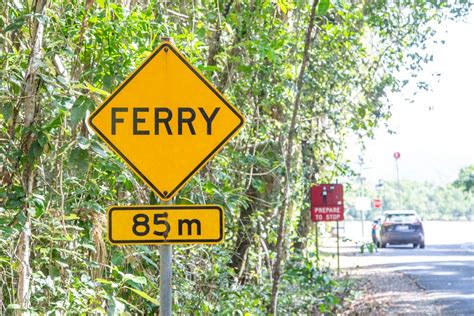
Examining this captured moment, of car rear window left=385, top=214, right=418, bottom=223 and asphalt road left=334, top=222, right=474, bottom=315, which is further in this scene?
car rear window left=385, top=214, right=418, bottom=223

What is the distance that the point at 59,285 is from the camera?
691 centimetres

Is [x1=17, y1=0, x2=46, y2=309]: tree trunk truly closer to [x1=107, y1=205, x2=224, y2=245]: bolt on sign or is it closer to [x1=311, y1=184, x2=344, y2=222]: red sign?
[x1=107, y1=205, x2=224, y2=245]: bolt on sign

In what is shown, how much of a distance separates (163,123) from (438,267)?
2137 cm

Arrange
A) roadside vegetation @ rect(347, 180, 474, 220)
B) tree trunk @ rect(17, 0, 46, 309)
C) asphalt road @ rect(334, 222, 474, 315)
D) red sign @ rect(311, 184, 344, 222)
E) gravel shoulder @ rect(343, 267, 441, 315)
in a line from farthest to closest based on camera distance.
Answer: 1. roadside vegetation @ rect(347, 180, 474, 220)
2. asphalt road @ rect(334, 222, 474, 315)
3. gravel shoulder @ rect(343, 267, 441, 315)
4. red sign @ rect(311, 184, 344, 222)
5. tree trunk @ rect(17, 0, 46, 309)

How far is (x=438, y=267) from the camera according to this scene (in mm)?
25828

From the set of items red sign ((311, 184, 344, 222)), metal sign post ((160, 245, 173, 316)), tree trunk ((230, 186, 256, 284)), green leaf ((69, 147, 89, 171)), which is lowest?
metal sign post ((160, 245, 173, 316))

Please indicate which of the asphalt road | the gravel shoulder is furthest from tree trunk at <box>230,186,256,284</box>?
the asphalt road

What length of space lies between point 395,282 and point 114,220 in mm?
17720

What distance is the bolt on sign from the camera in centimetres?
542

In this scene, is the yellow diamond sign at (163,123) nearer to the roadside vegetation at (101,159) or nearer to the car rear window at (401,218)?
the roadside vegetation at (101,159)

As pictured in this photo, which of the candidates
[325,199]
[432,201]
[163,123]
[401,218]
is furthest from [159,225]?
[432,201]

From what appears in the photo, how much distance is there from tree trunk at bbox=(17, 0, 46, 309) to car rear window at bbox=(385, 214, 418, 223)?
2918 cm

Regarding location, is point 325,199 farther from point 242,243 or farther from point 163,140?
point 163,140

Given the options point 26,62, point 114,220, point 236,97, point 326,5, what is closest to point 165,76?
point 114,220
